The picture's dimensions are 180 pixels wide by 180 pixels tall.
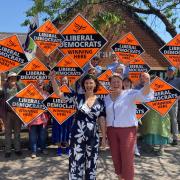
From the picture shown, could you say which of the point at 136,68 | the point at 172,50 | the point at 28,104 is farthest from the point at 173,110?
the point at 28,104

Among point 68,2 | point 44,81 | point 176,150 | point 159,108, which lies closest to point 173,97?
point 159,108

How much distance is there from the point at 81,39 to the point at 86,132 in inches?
84.4

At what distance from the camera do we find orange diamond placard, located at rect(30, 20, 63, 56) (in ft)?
23.2

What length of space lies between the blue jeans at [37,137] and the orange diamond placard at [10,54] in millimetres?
1906

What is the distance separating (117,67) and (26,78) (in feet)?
6.48

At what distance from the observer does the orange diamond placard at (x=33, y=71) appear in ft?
24.5

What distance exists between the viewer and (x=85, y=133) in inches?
217

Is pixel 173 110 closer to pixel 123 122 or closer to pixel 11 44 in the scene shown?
pixel 123 122

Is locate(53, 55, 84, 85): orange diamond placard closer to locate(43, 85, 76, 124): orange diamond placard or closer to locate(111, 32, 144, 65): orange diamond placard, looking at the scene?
locate(43, 85, 76, 124): orange diamond placard

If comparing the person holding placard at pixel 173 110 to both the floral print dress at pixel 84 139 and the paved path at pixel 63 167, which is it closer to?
the paved path at pixel 63 167

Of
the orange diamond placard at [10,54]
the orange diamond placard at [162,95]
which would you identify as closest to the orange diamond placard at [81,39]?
the orange diamond placard at [10,54]

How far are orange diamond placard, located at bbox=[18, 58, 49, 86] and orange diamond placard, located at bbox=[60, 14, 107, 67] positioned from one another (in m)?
0.71

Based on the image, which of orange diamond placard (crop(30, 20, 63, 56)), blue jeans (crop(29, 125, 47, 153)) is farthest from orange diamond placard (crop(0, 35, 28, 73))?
blue jeans (crop(29, 125, 47, 153))

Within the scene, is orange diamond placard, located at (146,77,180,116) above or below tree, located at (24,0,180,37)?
below
